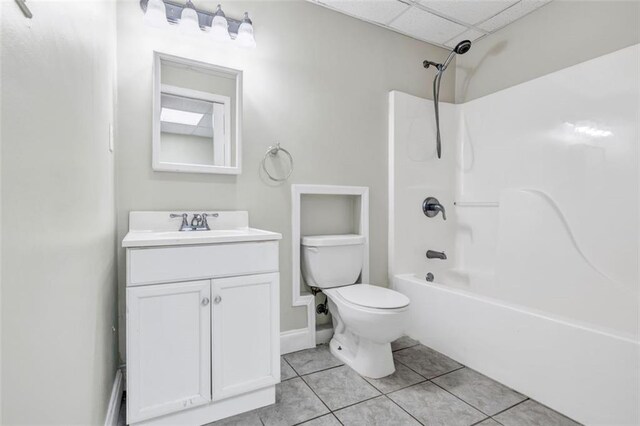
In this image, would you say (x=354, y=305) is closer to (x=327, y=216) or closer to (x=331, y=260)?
(x=331, y=260)

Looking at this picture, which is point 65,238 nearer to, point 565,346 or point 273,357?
point 273,357

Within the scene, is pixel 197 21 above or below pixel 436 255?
above

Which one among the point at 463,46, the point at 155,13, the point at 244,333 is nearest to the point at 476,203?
the point at 463,46

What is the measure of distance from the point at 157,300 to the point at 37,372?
0.74 meters

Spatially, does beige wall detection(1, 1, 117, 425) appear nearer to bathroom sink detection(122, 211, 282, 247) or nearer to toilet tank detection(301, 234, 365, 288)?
bathroom sink detection(122, 211, 282, 247)

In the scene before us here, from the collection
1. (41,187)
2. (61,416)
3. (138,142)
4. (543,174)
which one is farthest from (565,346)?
(138,142)

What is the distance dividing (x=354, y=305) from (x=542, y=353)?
35.9 inches

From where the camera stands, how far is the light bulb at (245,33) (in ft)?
5.85

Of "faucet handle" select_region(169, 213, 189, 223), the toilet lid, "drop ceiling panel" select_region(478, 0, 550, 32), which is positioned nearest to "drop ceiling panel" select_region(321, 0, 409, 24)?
"drop ceiling panel" select_region(478, 0, 550, 32)

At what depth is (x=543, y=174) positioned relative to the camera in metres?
2.10

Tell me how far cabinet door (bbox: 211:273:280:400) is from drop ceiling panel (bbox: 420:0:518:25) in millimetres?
2085

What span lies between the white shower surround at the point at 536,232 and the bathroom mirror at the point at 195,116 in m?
1.19

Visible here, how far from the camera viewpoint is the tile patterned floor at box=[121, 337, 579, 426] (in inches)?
54.8

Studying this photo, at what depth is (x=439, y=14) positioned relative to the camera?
2.23 metres
